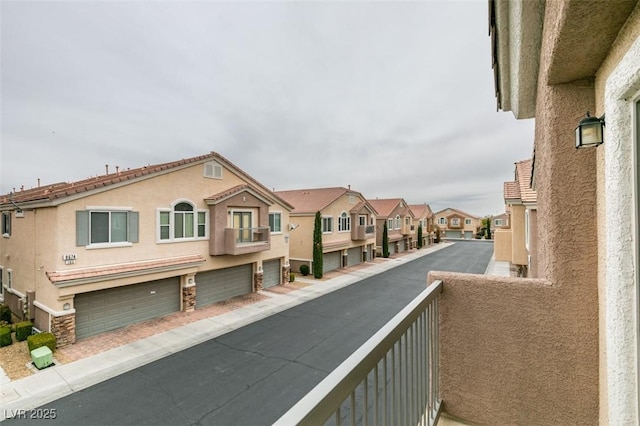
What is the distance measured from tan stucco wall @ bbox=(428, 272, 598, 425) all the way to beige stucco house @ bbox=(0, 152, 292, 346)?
11.5m

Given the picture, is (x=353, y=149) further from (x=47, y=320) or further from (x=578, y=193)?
(x=578, y=193)

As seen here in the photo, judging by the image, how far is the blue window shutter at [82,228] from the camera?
31.6 ft

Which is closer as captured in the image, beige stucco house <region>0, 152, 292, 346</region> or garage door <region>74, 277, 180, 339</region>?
beige stucco house <region>0, 152, 292, 346</region>

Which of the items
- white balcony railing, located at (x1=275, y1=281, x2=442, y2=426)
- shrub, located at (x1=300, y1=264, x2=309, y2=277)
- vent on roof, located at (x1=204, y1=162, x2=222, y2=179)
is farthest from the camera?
shrub, located at (x1=300, y1=264, x2=309, y2=277)

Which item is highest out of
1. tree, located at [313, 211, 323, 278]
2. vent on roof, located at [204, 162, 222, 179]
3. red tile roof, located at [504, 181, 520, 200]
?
vent on roof, located at [204, 162, 222, 179]


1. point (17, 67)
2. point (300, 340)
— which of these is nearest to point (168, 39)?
point (17, 67)

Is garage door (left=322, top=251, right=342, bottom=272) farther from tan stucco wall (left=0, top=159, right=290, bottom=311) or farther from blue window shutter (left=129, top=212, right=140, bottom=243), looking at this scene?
blue window shutter (left=129, top=212, right=140, bottom=243)

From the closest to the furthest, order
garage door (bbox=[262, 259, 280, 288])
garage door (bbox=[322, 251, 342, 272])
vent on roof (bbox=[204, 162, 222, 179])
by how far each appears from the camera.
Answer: vent on roof (bbox=[204, 162, 222, 179]) → garage door (bbox=[262, 259, 280, 288]) → garage door (bbox=[322, 251, 342, 272])

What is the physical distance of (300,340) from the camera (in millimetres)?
9703

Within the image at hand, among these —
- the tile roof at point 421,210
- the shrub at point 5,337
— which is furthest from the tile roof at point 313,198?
the tile roof at point 421,210

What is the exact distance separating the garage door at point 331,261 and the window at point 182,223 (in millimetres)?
11132

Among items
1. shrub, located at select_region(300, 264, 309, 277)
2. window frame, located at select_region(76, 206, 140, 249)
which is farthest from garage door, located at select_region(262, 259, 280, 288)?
window frame, located at select_region(76, 206, 140, 249)

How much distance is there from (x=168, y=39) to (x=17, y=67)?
18.5 feet

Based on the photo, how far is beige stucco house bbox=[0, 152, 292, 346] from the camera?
31.1 feet
